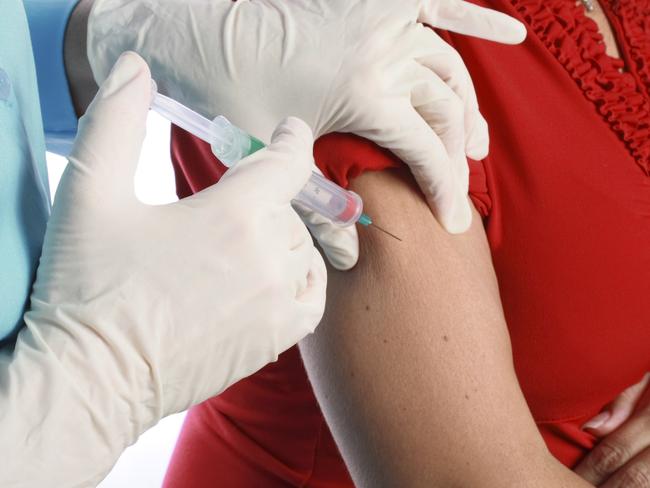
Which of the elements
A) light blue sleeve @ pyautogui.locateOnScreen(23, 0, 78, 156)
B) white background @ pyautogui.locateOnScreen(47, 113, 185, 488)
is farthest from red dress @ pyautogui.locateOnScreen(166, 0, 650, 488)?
white background @ pyautogui.locateOnScreen(47, 113, 185, 488)

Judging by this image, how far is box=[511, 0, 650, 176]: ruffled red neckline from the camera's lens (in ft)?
4.22

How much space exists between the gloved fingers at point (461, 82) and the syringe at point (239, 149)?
278mm

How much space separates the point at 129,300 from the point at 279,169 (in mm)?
242

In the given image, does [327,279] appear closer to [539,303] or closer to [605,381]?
[539,303]

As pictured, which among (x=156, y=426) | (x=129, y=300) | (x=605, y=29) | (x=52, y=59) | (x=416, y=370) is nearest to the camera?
(x=129, y=300)

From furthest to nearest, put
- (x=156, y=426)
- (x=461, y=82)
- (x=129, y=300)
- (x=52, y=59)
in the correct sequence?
(x=156, y=426), (x=52, y=59), (x=461, y=82), (x=129, y=300)

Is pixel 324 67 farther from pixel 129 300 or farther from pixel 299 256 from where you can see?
pixel 129 300

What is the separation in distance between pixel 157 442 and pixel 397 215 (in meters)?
1.56

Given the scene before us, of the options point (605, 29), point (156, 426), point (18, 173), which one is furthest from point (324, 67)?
point (156, 426)

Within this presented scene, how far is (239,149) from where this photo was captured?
98 cm

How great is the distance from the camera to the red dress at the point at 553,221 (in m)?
1.20

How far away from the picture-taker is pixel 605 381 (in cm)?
129

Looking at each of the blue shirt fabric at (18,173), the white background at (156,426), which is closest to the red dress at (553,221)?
the blue shirt fabric at (18,173)

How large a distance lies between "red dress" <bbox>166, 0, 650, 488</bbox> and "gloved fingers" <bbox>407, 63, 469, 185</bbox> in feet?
0.21
